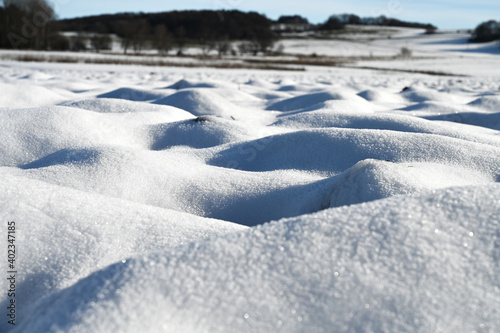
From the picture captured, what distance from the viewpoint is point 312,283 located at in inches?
31.8

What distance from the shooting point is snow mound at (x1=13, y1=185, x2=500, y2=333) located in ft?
2.48

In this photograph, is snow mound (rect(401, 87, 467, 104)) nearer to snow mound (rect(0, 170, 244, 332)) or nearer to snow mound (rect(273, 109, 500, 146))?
snow mound (rect(273, 109, 500, 146))

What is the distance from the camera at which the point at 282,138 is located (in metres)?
2.35

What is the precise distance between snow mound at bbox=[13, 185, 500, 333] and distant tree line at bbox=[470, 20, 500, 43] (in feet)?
169

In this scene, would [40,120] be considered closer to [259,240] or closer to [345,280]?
[259,240]

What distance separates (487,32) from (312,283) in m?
53.9

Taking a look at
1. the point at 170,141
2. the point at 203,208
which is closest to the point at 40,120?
the point at 170,141

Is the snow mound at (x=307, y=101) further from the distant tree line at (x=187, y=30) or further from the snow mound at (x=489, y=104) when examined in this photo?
the distant tree line at (x=187, y=30)

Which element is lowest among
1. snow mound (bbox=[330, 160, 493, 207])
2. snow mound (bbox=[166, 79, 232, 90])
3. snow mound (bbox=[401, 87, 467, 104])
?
snow mound (bbox=[401, 87, 467, 104])

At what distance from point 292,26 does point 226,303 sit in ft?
238

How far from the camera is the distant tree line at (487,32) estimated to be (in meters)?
45.7

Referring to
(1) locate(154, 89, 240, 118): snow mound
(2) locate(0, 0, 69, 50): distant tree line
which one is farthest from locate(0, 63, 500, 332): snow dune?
(2) locate(0, 0, 69, 50): distant tree line

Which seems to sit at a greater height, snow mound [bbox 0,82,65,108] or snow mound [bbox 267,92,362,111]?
snow mound [bbox 0,82,65,108]

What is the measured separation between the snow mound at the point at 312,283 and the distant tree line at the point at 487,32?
51542 mm
